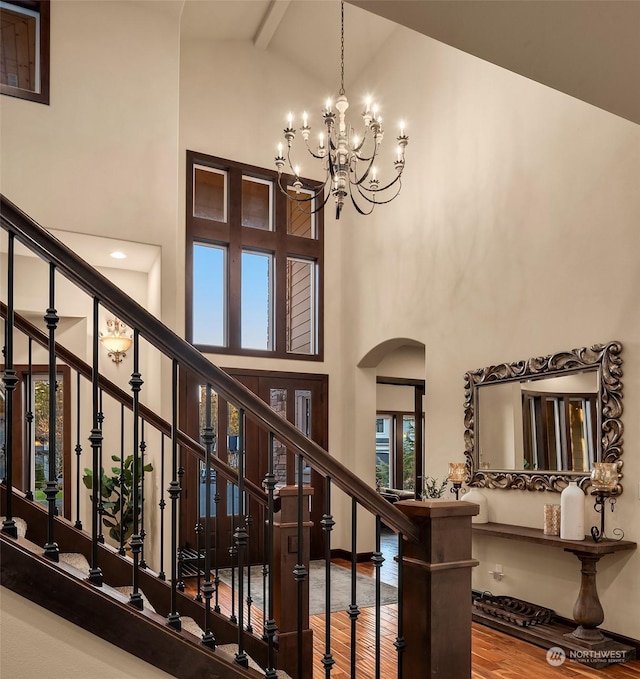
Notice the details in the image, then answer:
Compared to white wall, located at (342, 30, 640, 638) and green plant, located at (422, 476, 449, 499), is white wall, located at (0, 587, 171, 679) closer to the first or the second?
white wall, located at (342, 30, 640, 638)

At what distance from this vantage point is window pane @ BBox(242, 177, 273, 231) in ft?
23.6

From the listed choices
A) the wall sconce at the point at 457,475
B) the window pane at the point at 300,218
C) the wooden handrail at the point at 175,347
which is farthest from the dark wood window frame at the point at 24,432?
the wooden handrail at the point at 175,347

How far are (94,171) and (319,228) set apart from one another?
301cm

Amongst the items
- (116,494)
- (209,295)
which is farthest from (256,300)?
(116,494)

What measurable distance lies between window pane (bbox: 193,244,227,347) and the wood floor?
2.94m

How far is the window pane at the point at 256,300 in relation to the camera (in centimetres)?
712

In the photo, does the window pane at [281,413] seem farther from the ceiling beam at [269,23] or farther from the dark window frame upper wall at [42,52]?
the ceiling beam at [269,23]

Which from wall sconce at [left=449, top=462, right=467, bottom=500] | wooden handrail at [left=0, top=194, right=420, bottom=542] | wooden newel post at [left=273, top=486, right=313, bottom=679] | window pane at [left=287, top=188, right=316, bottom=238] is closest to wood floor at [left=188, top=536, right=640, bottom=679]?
wooden newel post at [left=273, top=486, right=313, bottom=679]

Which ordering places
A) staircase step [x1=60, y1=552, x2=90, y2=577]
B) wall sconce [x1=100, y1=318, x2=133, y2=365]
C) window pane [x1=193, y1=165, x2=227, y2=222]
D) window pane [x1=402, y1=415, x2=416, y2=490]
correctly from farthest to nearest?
window pane [x1=402, y1=415, x2=416, y2=490] → window pane [x1=193, y1=165, x2=227, y2=222] → wall sconce [x1=100, y1=318, x2=133, y2=365] → staircase step [x1=60, y1=552, x2=90, y2=577]

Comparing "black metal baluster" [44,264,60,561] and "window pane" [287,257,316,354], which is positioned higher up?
"window pane" [287,257,316,354]

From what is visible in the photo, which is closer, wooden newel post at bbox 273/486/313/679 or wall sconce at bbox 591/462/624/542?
wooden newel post at bbox 273/486/313/679

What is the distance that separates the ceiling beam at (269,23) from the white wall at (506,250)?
120cm

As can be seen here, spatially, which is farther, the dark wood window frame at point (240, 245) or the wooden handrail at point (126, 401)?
the dark wood window frame at point (240, 245)

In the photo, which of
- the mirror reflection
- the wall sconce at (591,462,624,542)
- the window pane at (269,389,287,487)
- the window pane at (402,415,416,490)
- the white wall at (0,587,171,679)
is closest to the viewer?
the white wall at (0,587,171,679)
